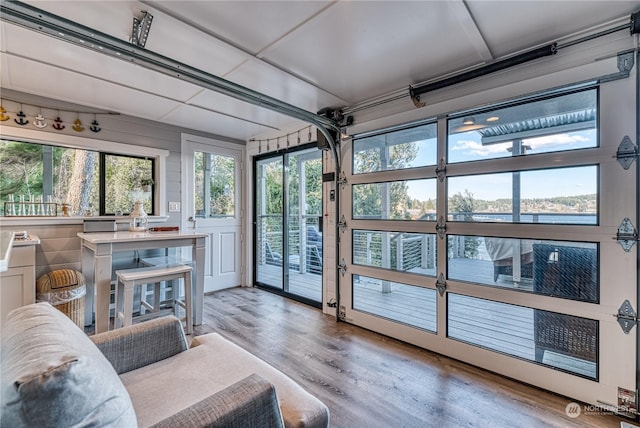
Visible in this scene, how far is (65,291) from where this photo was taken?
277 centimetres

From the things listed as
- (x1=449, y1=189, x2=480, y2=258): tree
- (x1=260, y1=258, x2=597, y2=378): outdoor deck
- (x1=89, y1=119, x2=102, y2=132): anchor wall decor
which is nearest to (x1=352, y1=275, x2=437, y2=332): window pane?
(x1=260, y1=258, x2=597, y2=378): outdoor deck

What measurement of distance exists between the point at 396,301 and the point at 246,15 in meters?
2.70

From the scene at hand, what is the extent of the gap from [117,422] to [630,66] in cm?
297

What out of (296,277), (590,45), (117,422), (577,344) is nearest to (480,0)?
(590,45)

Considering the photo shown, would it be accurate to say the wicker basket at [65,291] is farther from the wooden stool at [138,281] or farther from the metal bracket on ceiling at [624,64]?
the metal bracket on ceiling at [624,64]

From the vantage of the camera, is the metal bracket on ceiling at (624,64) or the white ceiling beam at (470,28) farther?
the metal bracket on ceiling at (624,64)

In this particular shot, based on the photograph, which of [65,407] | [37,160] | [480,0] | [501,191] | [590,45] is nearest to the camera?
[65,407]

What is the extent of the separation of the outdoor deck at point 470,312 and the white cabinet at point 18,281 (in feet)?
9.65

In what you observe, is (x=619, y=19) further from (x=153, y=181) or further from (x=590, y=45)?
(x=153, y=181)

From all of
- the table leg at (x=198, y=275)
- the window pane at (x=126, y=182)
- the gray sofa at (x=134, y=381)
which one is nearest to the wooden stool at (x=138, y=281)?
the table leg at (x=198, y=275)

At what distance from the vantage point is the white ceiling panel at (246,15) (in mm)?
1689

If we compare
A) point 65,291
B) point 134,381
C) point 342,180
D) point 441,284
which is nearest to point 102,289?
point 65,291

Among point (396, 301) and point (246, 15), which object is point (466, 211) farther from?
point (246, 15)

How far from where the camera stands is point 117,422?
770mm
